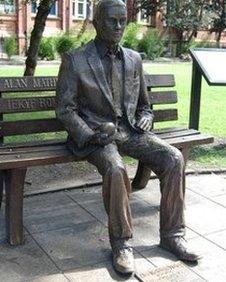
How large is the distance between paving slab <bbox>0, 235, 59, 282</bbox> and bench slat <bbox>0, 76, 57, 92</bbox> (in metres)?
1.39

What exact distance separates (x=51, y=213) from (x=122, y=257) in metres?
1.20

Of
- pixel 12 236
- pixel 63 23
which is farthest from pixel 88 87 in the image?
pixel 63 23

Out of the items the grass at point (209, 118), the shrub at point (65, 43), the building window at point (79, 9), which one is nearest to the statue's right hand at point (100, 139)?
the grass at point (209, 118)

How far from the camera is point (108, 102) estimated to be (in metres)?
4.23

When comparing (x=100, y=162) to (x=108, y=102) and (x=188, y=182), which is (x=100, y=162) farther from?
(x=188, y=182)

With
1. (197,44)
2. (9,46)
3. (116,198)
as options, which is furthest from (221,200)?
(197,44)

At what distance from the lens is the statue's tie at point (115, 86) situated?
4293 millimetres

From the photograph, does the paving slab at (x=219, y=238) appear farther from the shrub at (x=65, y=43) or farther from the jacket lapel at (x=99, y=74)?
the shrub at (x=65, y=43)

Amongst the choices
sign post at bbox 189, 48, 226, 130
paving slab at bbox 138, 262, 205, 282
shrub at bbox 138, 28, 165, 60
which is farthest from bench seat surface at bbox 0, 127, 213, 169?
shrub at bbox 138, 28, 165, 60

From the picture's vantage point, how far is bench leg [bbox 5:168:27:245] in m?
4.02

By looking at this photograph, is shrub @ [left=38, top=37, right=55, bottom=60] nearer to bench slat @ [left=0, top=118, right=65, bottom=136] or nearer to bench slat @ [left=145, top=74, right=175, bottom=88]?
bench slat @ [left=145, top=74, right=175, bottom=88]

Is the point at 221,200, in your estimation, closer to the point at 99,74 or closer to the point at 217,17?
the point at 99,74

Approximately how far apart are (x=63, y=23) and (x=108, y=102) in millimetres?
28126

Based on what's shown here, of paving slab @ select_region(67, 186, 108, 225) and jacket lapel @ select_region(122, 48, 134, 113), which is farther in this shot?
paving slab @ select_region(67, 186, 108, 225)
